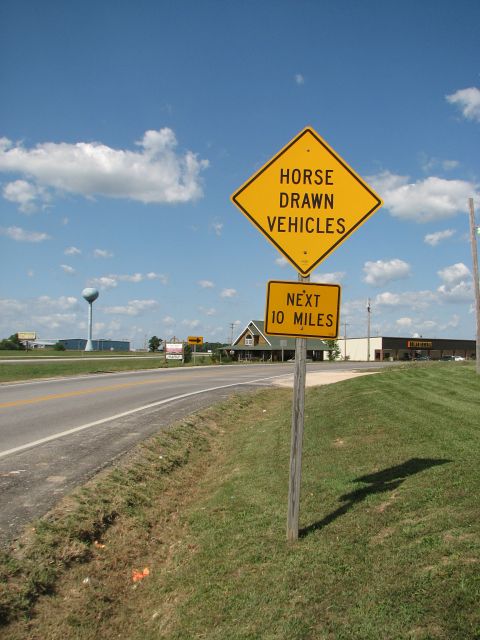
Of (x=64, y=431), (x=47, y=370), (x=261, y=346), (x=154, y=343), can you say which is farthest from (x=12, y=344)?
(x=64, y=431)

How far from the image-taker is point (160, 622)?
368 cm

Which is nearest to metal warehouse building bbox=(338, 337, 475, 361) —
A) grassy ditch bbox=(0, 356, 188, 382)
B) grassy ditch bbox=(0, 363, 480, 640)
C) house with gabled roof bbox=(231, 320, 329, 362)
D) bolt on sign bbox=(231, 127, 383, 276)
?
house with gabled roof bbox=(231, 320, 329, 362)

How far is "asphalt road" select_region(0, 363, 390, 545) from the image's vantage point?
18.9 feet

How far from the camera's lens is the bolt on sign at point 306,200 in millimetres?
4609

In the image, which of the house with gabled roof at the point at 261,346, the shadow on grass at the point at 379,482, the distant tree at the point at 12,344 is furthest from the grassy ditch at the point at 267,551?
the distant tree at the point at 12,344

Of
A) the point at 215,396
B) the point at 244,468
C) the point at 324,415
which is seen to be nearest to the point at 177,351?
the point at 215,396

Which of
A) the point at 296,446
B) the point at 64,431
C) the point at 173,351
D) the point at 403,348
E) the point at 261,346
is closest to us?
the point at 296,446

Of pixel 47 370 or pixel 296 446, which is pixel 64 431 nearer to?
pixel 296 446

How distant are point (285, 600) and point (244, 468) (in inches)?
149

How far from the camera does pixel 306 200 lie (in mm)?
4660

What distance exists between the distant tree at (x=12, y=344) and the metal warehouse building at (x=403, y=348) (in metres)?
73.5

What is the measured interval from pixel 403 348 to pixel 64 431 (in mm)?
88403

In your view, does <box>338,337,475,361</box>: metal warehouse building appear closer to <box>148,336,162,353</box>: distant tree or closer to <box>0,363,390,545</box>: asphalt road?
<box>148,336,162,353</box>: distant tree

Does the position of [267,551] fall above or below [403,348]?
below
